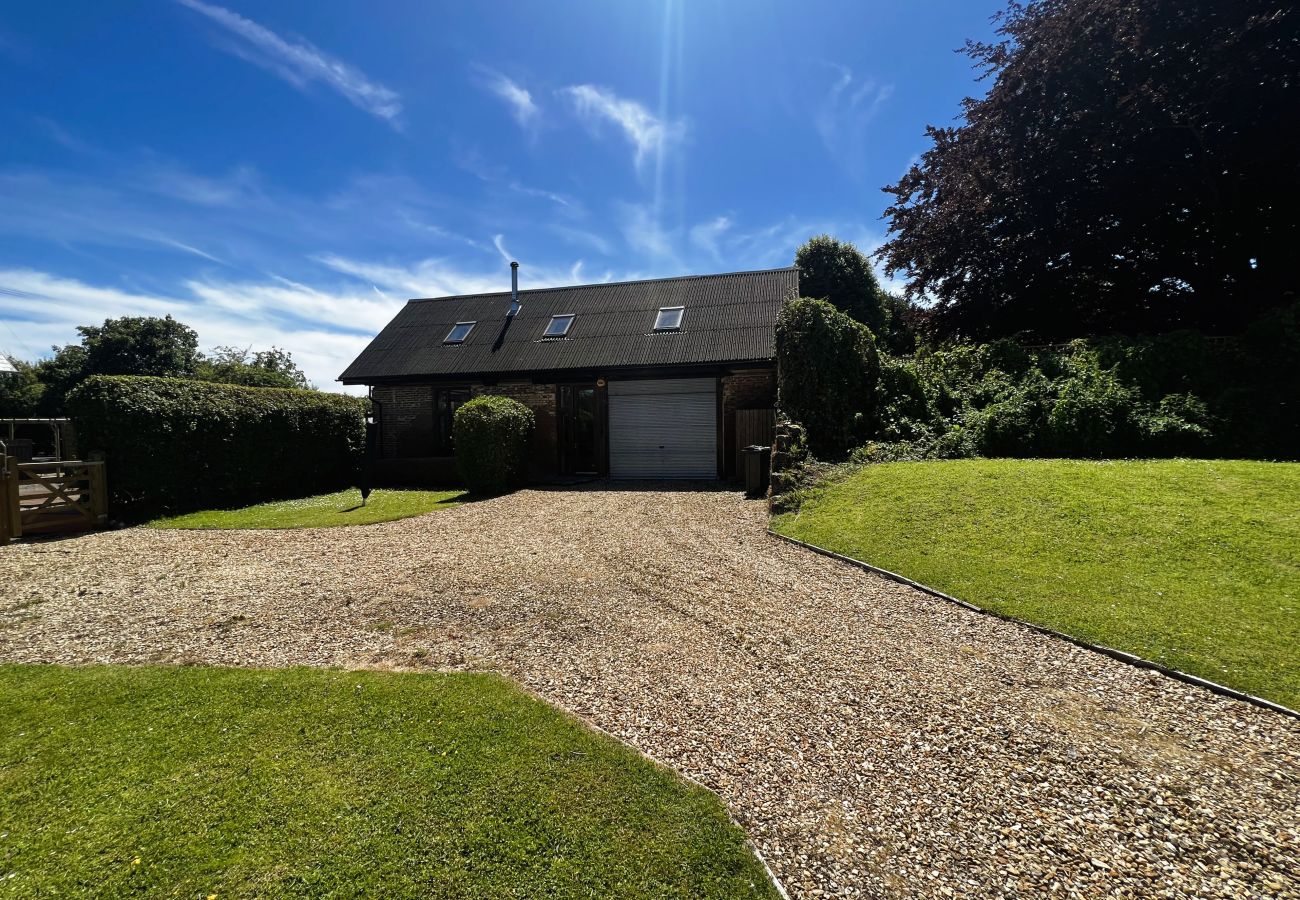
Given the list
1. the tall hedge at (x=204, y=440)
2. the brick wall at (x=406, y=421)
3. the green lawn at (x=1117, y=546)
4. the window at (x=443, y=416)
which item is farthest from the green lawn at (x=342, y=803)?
the brick wall at (x=406, y=421)

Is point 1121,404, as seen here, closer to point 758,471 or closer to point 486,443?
point 758,471

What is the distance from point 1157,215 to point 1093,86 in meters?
3.61

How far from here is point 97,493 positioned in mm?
9383

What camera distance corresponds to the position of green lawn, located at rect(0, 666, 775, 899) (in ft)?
6.82

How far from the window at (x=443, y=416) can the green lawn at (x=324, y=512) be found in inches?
132

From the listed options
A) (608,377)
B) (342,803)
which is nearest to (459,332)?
(608,377)

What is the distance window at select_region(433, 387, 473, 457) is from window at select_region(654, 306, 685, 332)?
6.50m

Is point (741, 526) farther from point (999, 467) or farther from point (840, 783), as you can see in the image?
point (840, 783)

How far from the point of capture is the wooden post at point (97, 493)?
9359 mm

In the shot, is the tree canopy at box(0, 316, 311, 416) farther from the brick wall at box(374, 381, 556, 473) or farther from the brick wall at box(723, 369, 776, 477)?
the brick wall at box(723, 369, 776, 477)

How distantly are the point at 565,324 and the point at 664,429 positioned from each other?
545 centimetres

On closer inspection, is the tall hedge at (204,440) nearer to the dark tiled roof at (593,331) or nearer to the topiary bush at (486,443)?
the dark tiled roof at (593,331)

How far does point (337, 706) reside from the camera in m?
3.31

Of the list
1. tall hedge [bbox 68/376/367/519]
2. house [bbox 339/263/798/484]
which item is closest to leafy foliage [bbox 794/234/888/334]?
house [bbox 339/263/798/484]
